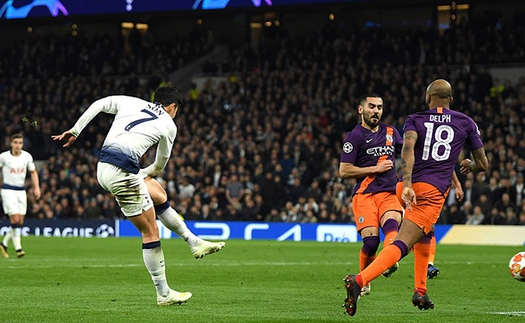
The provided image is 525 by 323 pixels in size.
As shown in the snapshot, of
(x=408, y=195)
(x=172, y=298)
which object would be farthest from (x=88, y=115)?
(x=408, y=195)

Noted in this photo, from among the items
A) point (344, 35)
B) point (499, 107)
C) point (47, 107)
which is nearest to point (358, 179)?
point (499, 107)

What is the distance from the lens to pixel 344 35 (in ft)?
123

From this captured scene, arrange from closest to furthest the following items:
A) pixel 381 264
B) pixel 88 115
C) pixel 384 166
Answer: pixel 381 264 → pixel 88 115 → pixel 384 166

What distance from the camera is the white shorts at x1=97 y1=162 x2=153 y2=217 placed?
9.94 metres

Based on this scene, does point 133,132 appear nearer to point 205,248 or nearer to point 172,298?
point 205,248

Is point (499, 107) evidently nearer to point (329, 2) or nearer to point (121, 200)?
point (329, 2)

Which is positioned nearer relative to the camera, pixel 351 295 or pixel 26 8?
pixel 351 295

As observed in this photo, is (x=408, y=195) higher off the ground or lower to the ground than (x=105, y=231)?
higher

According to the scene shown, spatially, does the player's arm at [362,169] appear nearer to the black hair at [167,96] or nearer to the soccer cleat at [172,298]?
the black hair at [167,96]

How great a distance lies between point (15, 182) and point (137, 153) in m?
11.3

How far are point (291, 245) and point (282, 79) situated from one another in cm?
→ 1196

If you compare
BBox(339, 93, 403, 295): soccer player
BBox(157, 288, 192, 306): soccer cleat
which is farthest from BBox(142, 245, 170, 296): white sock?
BBox(339, 93, 403, 295): soccer player

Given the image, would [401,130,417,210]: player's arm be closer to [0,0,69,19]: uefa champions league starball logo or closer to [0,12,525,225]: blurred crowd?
[0,12,525,225]: blurred crowd

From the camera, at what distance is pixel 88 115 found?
9.73 meters
